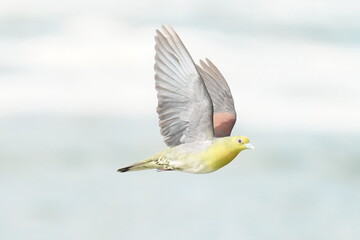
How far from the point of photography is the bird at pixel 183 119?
1048cm

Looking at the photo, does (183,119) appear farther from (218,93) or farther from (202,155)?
(218,93)

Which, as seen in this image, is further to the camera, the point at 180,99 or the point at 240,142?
the point at 180,99

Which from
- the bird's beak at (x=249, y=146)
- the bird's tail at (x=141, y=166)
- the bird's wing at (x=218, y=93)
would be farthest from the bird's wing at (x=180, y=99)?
the bird's wing at (x=218, y=93)

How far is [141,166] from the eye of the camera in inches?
436

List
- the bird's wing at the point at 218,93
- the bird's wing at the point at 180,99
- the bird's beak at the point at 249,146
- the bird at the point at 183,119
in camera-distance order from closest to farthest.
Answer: the bird's beak at the point at 249,146
the bird at the point at 183,119
the bird's wing at the point at 180,99
the bird's wing at the point at 218,93

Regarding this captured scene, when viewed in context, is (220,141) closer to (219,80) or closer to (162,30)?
(162,30)

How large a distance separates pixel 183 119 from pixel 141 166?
2.96 ft

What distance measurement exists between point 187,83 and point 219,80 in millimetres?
3469

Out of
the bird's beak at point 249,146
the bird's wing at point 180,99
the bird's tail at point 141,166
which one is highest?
the bird's wing at point 180,99

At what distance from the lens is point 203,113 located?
1085 centimetres

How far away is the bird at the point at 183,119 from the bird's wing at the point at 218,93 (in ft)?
8.39

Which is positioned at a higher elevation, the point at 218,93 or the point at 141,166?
the point at 218,93

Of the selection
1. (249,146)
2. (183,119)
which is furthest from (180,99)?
(249,146)

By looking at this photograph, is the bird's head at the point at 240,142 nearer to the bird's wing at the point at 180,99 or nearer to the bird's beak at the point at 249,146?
the bird's beak at the point at 249,146
